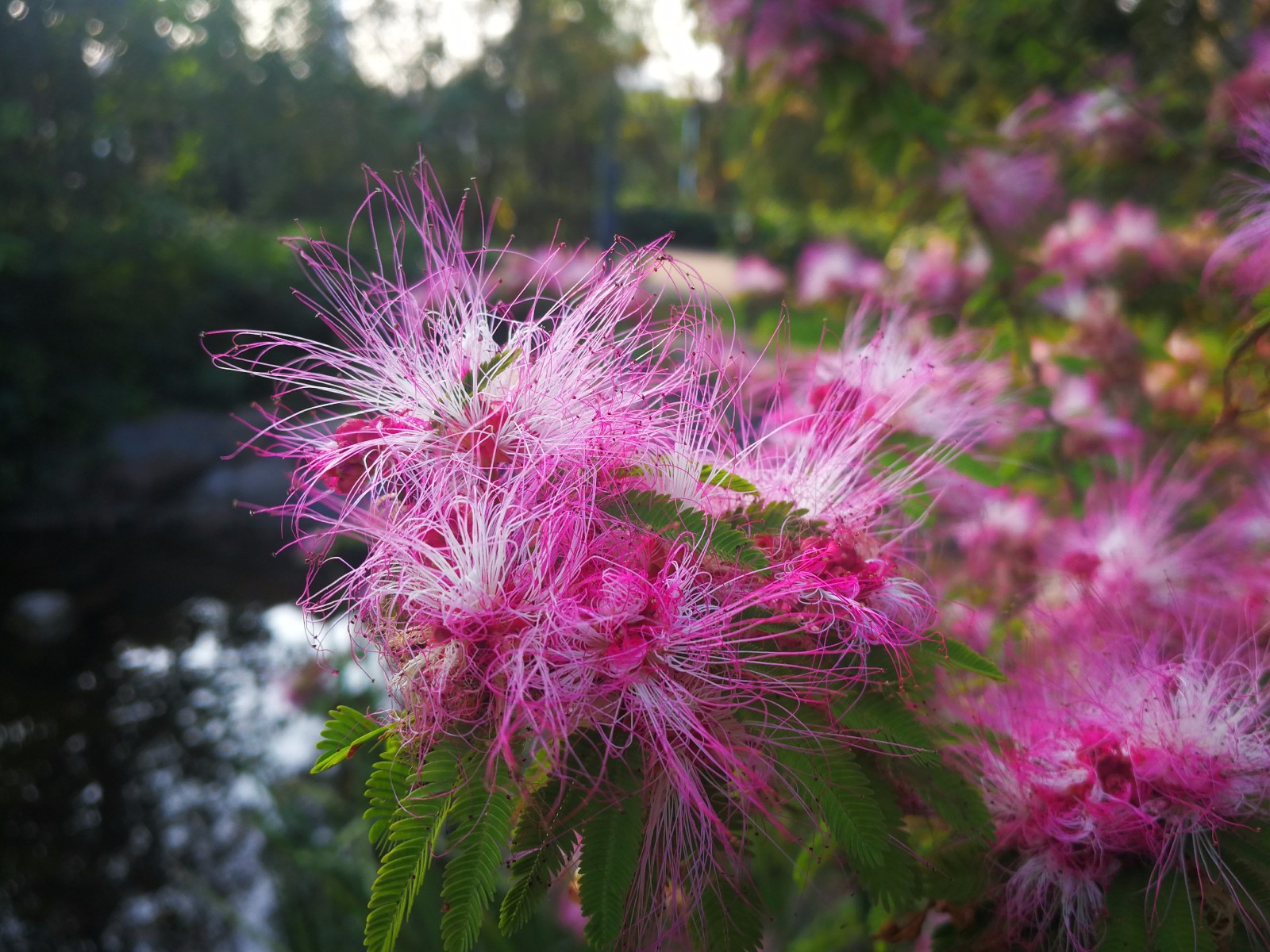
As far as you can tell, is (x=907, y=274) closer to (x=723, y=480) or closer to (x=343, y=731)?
(x=723, y=480)

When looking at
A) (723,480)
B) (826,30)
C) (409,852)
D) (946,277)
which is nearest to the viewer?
(409,852)

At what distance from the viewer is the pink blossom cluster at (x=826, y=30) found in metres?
3.11

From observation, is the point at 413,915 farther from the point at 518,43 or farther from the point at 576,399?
the point at 518,43

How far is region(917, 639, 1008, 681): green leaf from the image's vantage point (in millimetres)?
1215

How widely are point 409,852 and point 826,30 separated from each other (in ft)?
10.1

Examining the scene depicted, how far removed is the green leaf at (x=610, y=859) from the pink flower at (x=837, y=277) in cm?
358

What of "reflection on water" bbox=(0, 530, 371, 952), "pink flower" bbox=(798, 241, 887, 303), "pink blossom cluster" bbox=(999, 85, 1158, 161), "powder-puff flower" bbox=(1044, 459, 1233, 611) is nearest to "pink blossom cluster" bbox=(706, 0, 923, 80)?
"pink blossom cluster" bbox=(999, 85, 1158, 161)

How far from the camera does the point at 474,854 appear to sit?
3.44 feet

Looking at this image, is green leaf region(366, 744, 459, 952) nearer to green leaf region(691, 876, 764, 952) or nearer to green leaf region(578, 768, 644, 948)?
green leaf region(578, 768, 644, 948)

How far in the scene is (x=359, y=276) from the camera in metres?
1.48

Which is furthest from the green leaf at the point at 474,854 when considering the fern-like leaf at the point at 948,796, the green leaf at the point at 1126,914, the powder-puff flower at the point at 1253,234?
the powder-puff flower at the point at 1253,234

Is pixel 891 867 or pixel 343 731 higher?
pixel 343 731

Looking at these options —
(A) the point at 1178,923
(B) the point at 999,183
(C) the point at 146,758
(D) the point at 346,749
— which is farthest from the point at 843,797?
(C) the point at 146,758

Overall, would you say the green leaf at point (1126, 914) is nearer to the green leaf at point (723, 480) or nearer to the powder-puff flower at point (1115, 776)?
the powder-puff flower at point (1115, 776)
